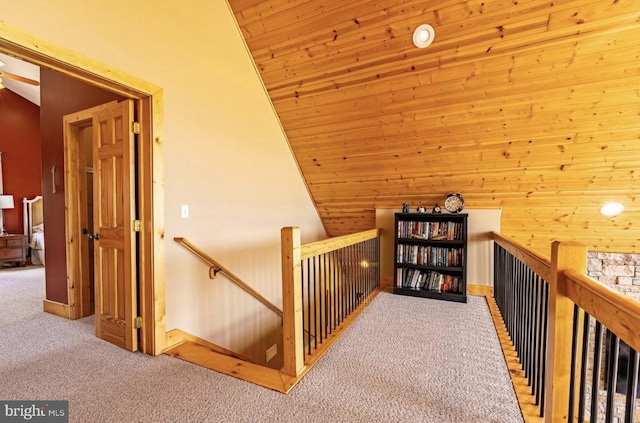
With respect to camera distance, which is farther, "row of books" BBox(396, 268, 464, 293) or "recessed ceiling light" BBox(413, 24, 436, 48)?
"row of books" BBox(396, 268, 464, 293)

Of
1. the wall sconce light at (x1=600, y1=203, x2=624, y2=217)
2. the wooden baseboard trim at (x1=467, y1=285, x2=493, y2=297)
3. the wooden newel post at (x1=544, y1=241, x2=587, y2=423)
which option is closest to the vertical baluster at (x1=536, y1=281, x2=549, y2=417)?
the wooden newel post at (x1=544, y1=241, x2=587, y2=423)

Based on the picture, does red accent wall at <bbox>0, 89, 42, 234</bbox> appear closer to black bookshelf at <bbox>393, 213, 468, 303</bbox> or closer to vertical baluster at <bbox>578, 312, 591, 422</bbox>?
black bookshelf at <bbox>393, 213, 468, 303</bbox>

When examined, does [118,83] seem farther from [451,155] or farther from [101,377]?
[451,155]

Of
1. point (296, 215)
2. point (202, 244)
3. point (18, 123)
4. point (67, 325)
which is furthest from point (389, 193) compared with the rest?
point (18, 123)

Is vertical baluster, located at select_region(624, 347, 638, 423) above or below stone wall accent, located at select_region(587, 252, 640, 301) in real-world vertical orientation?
above

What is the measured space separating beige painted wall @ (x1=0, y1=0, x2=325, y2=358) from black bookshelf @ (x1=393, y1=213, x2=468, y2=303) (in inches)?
63.2

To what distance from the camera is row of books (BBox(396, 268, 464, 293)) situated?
352cm

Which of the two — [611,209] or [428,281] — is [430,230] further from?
[611,209]

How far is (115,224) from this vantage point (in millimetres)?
2305

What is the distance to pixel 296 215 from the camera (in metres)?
4.04

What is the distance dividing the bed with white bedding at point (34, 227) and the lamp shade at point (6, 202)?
0.29m

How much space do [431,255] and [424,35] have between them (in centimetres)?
238

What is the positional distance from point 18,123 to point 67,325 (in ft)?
19.4

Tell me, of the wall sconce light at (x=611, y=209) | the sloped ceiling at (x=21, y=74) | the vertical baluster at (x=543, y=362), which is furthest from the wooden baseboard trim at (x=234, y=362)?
the sloped ceiling at (x=21, y=74)
